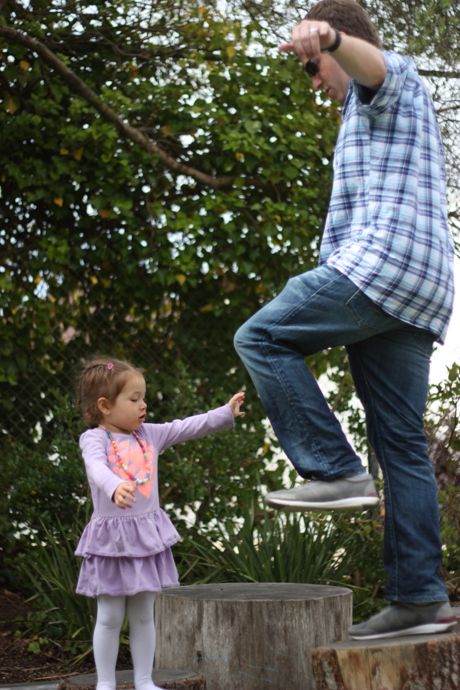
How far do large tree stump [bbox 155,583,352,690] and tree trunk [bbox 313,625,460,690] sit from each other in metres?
0.97

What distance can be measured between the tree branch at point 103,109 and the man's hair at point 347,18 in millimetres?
3249

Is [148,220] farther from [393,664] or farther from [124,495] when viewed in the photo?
[393,664]

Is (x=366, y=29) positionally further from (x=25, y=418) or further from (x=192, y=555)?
(x=25, y=418)

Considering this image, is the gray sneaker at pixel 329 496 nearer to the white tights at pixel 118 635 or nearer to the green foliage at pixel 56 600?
the white tights at pixel 118 635

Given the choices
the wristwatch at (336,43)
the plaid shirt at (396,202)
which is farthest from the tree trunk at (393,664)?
the wristwatch at (336,43)

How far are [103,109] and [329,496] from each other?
3.83 meters

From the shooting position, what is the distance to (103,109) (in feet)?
21.3

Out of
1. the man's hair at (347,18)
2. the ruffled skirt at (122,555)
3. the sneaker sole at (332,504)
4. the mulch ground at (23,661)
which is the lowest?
the mulch ground at (23,661)

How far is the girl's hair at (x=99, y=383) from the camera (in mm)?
3969

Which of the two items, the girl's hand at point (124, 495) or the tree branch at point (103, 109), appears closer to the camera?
the girl's hand at point (124, 495)

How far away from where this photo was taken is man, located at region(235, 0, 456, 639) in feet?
10.8

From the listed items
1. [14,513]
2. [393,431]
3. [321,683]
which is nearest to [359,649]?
[321,683]

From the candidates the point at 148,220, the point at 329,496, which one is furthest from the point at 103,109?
the point at 329,496

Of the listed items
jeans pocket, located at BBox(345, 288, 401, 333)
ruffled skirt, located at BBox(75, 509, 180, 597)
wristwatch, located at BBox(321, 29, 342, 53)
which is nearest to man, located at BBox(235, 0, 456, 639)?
jeans pocket, located at BBox(345, 288, 401, 333)
